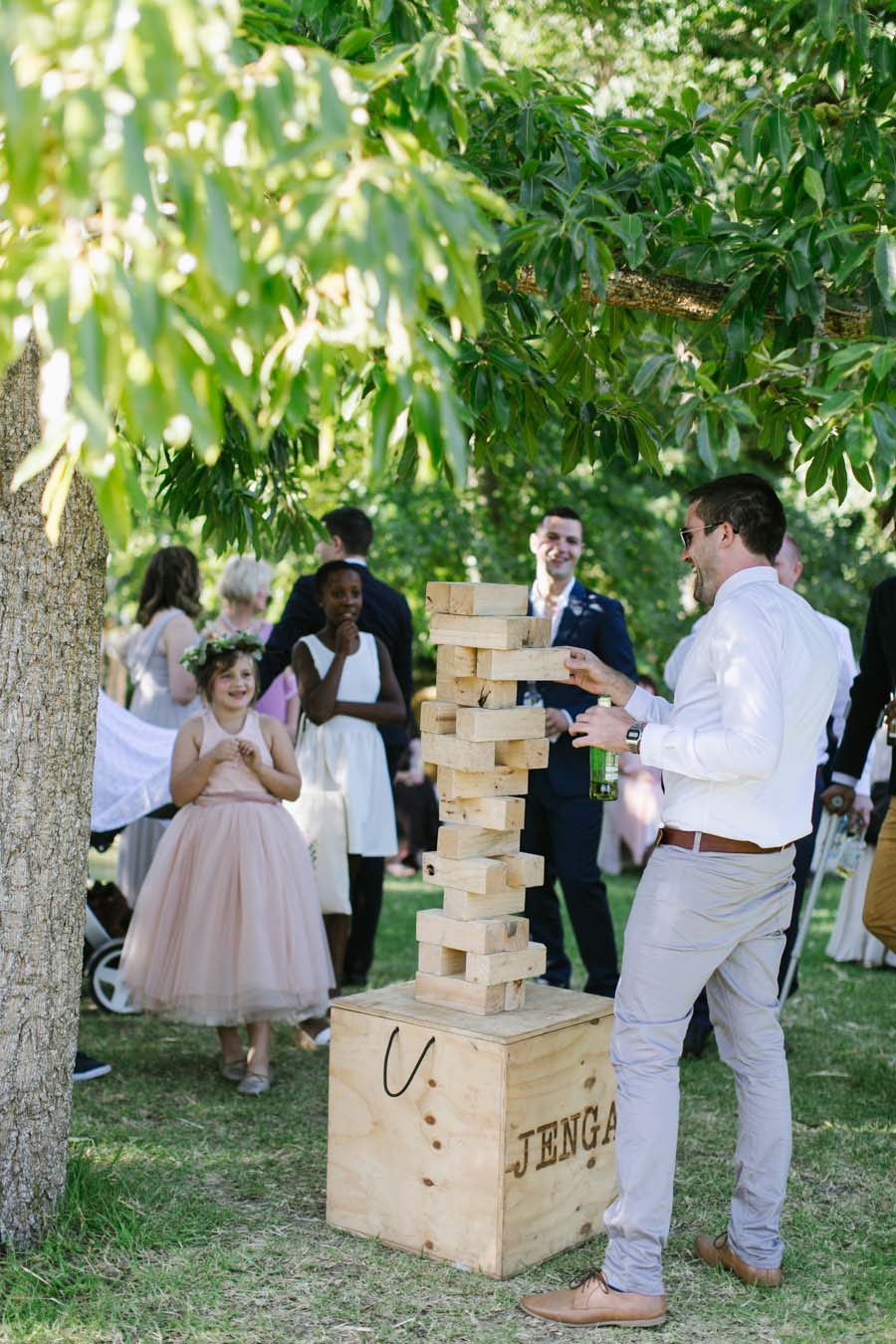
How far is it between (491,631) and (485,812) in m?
0.51

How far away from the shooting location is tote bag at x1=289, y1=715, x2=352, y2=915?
6633 mm

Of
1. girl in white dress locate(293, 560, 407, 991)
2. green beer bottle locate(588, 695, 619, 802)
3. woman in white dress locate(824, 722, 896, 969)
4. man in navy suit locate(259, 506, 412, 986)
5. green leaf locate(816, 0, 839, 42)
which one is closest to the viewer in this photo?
green leaf locate(816, 0, 839, 42)

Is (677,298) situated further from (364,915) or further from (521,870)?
(364,915)

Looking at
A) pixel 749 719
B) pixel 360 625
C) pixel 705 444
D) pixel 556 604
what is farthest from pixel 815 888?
pixel 705 444

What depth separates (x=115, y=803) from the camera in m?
6.37

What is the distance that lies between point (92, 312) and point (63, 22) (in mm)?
419

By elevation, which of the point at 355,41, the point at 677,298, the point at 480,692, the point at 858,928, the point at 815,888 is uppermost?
the point at 355,41

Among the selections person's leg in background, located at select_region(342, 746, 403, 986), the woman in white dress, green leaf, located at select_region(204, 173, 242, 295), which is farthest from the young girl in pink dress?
the woman in white dress

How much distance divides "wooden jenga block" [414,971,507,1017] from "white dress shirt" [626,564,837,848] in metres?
0.73

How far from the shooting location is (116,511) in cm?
218

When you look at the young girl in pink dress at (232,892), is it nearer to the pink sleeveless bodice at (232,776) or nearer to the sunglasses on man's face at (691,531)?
the pink sleeveless bodice at (232,776)

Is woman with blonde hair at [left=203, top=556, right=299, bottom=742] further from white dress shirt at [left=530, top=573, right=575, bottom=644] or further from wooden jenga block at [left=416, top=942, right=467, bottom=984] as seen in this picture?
wooden jenga block at [left=416, top=942, right=467, bottom=984]

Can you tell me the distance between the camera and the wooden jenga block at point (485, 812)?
4.05m

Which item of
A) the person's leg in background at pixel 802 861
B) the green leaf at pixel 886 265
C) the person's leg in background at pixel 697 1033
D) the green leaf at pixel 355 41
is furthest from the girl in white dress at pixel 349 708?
the green leaf at pixel 355 41
